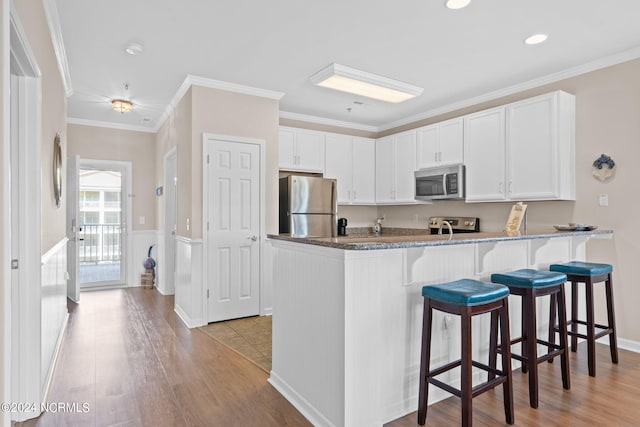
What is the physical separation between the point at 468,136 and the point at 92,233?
708cm

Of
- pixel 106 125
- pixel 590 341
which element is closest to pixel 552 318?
pixel 590 341

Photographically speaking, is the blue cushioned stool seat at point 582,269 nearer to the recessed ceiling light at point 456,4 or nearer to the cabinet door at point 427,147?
the recessed ceiling light at point 456,4

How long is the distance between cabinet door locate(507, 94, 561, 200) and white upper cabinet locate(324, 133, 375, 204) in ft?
7.40

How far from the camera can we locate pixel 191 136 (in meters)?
4.00

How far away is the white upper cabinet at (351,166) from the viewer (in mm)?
5527

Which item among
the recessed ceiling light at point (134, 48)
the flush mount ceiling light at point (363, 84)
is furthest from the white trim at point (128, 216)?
the flush mount ceiling light at point (363, 84)

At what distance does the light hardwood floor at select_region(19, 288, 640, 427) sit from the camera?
2.15 metres

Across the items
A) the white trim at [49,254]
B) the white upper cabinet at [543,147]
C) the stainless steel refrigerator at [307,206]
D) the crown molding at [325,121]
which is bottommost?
the white trim at [49,254]

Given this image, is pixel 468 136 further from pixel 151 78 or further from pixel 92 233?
pixel 92 233

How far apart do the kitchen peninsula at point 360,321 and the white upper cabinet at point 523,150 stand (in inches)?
58.2

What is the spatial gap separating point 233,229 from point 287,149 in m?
1.52

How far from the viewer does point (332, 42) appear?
3098mm

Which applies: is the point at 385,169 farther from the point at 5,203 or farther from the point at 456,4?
the point at 5,203

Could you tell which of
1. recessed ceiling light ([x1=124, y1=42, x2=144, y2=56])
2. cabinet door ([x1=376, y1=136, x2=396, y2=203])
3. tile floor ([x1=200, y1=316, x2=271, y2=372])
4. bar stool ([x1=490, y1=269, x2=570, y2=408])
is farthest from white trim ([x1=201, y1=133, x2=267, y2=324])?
bar stool ([x1=490, y1=269, x2=570, y2=408])
